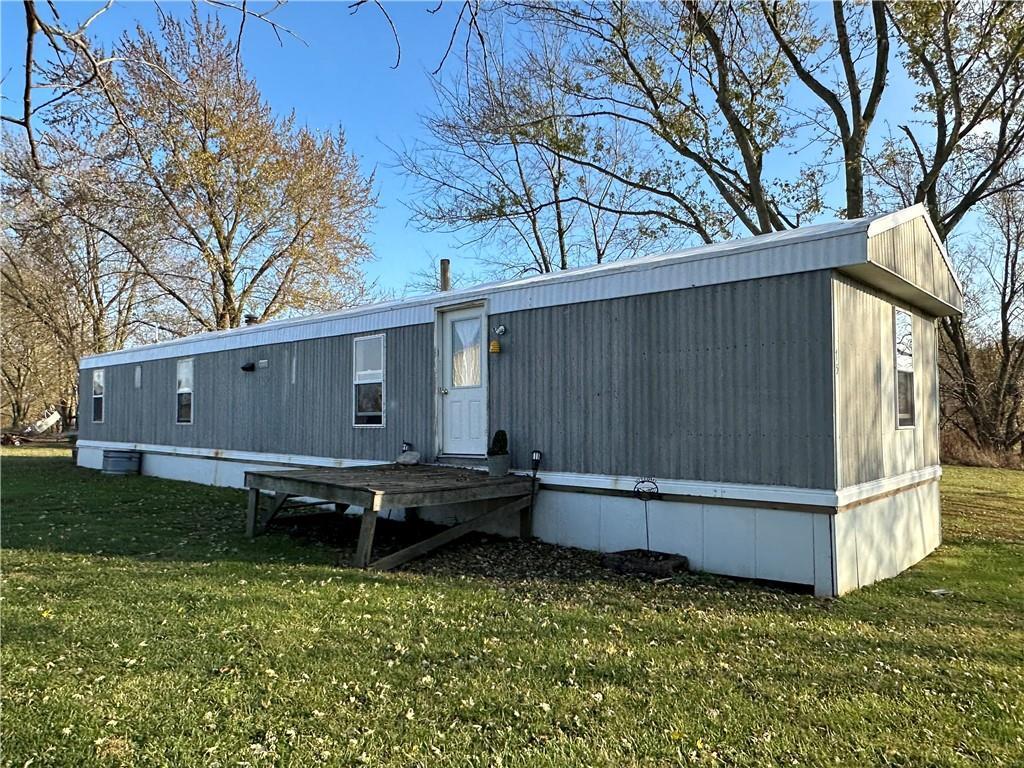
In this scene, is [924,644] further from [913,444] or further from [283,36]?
[283,36]

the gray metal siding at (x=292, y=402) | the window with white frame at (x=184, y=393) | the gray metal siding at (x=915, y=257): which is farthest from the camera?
the window with white frame at (x=184, y=393)

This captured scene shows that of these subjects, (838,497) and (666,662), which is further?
(838,497)

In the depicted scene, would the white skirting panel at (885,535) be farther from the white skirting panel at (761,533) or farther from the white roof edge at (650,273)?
the white roof edge at (650,273)

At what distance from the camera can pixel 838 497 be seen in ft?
17.5

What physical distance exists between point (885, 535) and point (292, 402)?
26.1 feet

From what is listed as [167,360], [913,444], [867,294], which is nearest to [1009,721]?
[867,294]

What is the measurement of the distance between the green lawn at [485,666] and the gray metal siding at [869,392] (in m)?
1.07

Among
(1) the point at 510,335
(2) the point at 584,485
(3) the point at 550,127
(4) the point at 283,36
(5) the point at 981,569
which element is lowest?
(5) the point at 981,569

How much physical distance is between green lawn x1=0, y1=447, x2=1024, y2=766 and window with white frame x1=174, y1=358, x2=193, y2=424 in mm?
6849

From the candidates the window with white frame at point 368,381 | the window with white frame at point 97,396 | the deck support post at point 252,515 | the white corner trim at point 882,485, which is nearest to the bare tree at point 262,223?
the window with white frame at point 97,396

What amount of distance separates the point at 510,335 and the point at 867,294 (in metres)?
3.49

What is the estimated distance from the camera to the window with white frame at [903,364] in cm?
700

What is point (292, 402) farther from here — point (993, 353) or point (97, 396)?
point (993, 353)

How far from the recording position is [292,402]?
10.5m
